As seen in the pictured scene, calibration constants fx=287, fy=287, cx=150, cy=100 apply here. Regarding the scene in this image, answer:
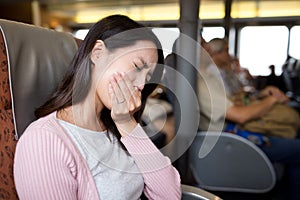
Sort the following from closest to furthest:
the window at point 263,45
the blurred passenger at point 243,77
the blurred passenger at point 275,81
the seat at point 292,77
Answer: the blurred passenger at point 243,77 < the seat at point 292,77 < the blurred passenger at point 275,81 < the window at point 263,45

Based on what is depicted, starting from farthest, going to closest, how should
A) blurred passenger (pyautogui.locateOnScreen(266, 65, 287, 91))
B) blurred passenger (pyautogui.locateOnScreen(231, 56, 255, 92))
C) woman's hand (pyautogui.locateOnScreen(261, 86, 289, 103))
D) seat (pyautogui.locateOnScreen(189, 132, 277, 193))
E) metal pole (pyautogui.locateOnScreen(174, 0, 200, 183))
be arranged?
blurred passenger (pyautogui.locateOnScreen(266, 65, 287, 91))
blurred passenger (pyautogui.locateOnScreen(231, 56, 255, 92))
woman's hand (pyautogui.locateOnScreen(261, 86, 289, 103))
seat (pyautogui.locateOnScreen(189, 132, 277, 193))
metal pole (pyautogui.locateOnScreen(174, 0, 200, 183))

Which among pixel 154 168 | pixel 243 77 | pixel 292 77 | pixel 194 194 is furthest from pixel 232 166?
pixel 292 77

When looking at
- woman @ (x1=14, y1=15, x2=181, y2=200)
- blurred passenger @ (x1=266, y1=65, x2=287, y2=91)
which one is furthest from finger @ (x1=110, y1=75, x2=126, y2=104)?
blurred passenger @ (x1=266, y1=65, x2=287, y2=91)

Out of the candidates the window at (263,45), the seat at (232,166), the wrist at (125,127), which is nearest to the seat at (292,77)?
the window at (263,45)

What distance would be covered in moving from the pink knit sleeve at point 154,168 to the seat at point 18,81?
0.25m

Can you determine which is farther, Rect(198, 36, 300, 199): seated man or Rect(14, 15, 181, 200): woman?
Rect(198, 36, 300, 199): seated man

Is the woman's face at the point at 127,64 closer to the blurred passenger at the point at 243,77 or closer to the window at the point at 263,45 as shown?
the blurred passenger at the point at 243,77

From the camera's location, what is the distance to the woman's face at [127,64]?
563mm

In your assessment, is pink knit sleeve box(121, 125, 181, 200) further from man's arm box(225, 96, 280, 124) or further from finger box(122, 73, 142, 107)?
man's arm box(225, 96, 280, 124)

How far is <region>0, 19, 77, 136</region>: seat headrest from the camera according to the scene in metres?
0.63

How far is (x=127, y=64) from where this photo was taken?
56cm

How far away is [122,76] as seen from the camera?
55 centimetres

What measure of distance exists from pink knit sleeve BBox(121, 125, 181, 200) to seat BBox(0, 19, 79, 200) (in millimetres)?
254

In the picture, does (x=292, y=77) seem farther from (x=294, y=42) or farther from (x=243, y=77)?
(x=294, y=42)
